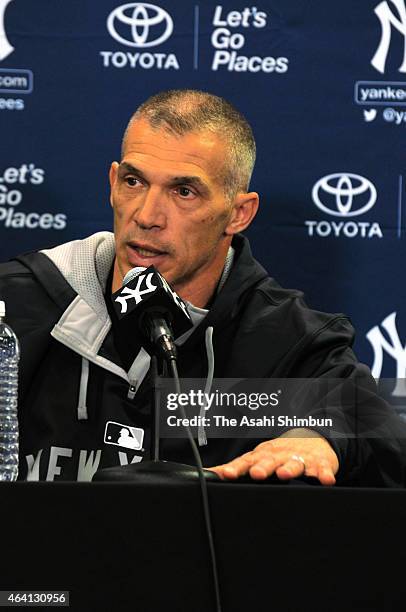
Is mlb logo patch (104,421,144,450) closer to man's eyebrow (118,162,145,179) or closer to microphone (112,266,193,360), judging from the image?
man's eyebrow (118,162,145,179)

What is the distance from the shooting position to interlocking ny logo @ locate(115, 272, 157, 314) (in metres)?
1.30

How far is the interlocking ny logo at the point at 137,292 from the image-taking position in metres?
1.30

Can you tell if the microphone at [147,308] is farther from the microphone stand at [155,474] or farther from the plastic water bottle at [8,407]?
the plastic water bottle at [8,407]

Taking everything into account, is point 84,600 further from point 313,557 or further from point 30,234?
point 30,234

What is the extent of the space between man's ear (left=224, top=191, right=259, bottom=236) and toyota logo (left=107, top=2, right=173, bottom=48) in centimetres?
72

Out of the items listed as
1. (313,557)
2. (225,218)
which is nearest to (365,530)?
(313,557)

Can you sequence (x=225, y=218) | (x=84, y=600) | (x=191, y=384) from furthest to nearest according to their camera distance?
(x=225, y=218)
(x=191, y=384)
(x=84, y=600)

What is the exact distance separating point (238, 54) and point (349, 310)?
78cm

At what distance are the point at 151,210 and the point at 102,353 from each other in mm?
317

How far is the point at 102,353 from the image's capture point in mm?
2117

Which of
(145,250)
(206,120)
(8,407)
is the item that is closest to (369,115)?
(206,120)

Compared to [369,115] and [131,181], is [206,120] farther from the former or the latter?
[369,115]

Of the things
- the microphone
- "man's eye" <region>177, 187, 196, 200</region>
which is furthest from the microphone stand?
"man's eye" <region>177, 187, 196, 200</region>

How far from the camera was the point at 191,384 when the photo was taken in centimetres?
130
